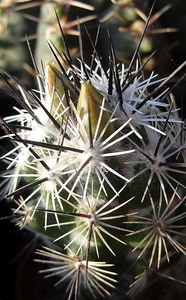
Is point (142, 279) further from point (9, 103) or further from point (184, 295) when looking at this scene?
point (9, 103)

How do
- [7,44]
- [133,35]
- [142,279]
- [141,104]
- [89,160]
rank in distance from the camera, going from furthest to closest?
[7,44] < [133,35] < [142,279] < [141,104] < [89,160]

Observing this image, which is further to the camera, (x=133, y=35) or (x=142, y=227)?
(x=133, y=35)

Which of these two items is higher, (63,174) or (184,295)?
(63,174)

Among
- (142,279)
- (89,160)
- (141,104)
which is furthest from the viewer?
(142,279)

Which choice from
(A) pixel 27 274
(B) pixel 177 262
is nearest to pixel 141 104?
(B) pixel 177 262

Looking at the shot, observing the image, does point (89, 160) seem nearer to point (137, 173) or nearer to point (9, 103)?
point (137, 173)

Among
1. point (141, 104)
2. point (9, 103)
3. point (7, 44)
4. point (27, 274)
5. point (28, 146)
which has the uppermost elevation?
point (7, 44)

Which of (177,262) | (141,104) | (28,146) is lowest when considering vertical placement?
(177,262)

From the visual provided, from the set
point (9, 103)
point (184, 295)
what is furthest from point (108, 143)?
point (9, 103)

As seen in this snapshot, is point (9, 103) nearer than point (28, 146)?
No
